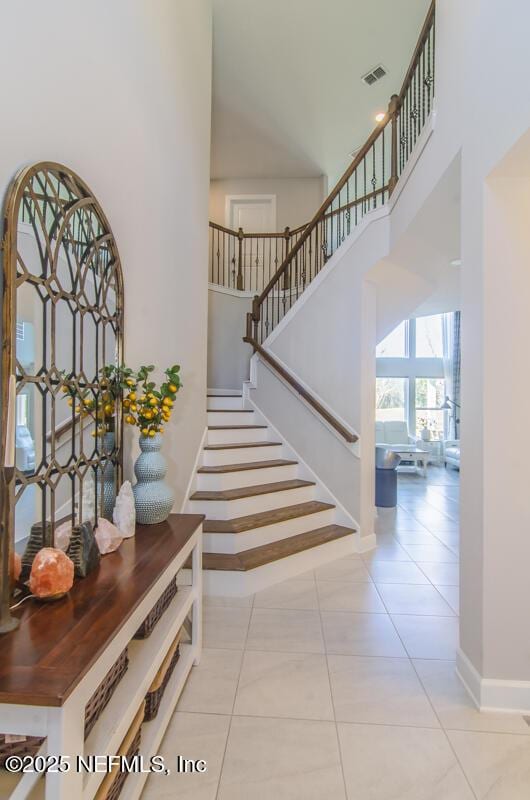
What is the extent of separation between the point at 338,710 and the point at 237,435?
271cm

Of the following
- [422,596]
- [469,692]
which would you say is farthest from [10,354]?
[422,596]

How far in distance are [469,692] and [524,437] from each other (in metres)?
1.19

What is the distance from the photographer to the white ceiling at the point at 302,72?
12.7 feet

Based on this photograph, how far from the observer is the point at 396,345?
969 cm

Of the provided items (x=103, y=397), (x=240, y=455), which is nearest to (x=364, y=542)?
(x=240, y=455)

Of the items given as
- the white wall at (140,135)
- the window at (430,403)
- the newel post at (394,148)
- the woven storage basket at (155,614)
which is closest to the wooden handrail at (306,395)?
the white wall at (140,135)

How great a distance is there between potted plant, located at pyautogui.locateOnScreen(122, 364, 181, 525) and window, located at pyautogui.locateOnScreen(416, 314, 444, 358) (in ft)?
28.8

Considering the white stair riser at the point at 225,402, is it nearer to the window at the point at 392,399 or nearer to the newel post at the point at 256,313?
the newel post at the point at 256,313

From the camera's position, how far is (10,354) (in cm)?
110

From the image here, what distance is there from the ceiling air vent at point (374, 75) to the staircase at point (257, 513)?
164 inches

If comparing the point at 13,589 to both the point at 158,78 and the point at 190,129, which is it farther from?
the point at 190,129

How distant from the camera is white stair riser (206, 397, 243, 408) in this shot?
4.83 metres

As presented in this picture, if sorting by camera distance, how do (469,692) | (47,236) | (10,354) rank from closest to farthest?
(10,354)
(47,236)
(469,692)

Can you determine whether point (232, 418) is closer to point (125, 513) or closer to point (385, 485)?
point (385, 485)
